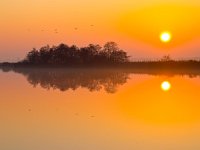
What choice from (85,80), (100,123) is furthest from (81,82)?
(100,123)

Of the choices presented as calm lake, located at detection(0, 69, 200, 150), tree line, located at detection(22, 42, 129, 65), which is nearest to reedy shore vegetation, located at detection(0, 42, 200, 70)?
tree line, located at detection(22, 42, 129, 65)

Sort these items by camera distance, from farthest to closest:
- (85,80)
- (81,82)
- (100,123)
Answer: (85,80), (81,82), (100,123)

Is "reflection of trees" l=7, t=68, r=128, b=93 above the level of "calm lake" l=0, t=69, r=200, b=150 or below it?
above

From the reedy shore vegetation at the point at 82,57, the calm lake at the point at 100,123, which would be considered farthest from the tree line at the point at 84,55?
the calm lake at the point at 100,123

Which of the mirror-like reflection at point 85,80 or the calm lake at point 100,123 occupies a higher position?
the mirror-like reflection at point 85,80

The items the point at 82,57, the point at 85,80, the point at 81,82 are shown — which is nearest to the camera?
the point at 81,82

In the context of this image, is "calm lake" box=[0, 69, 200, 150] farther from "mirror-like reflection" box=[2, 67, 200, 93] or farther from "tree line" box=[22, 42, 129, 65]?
"tree line" box=[22, 42, 129, 65]

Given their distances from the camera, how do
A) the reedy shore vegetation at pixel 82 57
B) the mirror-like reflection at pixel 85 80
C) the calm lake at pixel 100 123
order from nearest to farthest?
the calm lake at pixel 100 123, the mirror-like reflection at pixel 85 80, the reedy shore vegetation at pixel 82 57

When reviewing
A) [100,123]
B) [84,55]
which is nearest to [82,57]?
[84,55]

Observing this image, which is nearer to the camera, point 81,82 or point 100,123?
point 100,123

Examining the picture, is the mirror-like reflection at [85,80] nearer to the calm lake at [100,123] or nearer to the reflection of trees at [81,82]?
the reflection of trees at [81,82]

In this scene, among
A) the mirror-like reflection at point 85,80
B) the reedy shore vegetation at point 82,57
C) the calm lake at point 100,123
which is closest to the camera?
the calm lake at point 100,123

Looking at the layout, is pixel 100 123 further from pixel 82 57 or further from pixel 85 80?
pixel 82 57

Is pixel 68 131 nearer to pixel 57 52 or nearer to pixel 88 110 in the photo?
pixel 88 110
